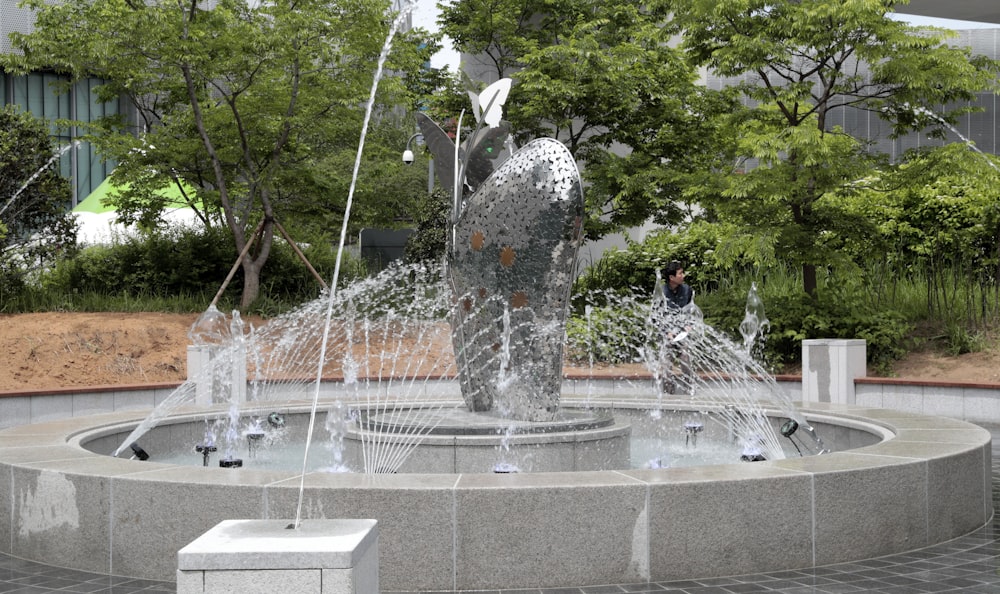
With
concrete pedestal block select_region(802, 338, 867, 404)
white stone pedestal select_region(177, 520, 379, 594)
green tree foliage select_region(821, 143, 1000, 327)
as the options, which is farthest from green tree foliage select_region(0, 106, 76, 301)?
white stone pedestal select_region(177, 520, 379, 594)

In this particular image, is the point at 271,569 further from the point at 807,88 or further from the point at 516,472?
the point at 807,88

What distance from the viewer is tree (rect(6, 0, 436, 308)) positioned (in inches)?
787

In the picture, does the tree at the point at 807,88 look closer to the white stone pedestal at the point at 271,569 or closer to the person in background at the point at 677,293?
the person in background at the point at 677,293

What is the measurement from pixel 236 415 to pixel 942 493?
703 centimetres

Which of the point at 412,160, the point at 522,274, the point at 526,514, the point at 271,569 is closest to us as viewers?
the point at 271,569

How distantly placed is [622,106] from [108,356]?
491 inches

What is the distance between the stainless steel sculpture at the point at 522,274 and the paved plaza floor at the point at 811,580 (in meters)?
3.08

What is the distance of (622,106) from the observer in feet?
76.6

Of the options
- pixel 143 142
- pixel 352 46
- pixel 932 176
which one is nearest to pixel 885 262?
pixel 932 176

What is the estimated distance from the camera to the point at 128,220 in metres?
22.9

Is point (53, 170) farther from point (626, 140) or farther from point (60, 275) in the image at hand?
point (626, 140)

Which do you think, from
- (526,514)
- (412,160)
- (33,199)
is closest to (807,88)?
(526,514)

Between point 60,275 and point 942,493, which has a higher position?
point 60,275

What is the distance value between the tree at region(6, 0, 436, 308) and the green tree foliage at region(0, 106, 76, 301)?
2.00m
